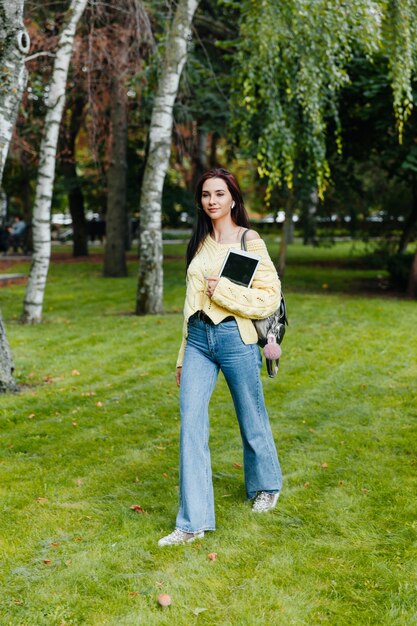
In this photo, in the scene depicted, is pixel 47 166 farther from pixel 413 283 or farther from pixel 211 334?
pixel 413 283

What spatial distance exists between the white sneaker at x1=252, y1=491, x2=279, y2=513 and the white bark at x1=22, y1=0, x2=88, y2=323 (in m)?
7.35

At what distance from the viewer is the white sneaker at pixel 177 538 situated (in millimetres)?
4105

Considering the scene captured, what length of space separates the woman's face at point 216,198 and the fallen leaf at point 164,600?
2.02 metres

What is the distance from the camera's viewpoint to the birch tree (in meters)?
6.75

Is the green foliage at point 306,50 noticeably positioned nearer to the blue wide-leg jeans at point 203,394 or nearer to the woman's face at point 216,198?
the woman's face at point 216,198

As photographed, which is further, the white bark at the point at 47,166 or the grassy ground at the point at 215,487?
the white bark at the point at 47,166

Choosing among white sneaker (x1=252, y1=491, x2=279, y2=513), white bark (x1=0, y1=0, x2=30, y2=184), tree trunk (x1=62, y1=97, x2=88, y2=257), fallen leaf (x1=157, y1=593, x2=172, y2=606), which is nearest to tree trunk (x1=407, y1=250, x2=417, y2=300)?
white bark (x1=0, y1=0, x2=30, y2=184)

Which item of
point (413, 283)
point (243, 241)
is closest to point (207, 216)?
point (243, 241)

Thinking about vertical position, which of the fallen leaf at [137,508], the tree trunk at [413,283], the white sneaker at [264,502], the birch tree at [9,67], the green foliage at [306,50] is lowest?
the fallen leaf at [137,508]

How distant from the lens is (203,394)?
416 cm

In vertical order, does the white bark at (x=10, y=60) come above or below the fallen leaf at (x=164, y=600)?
above

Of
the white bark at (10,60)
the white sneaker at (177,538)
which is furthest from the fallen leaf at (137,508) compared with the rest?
the white bark at (10,60)

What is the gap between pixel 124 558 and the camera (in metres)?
3.97

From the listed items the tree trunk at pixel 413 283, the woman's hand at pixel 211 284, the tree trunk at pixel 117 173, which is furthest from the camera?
the tree trunk at pixel 117 173
